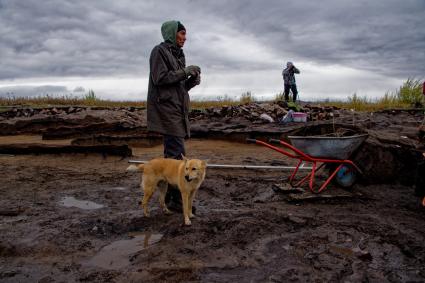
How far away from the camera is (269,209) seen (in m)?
5.69

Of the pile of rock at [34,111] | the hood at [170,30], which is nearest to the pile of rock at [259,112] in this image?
the pile of rock at [34,111]

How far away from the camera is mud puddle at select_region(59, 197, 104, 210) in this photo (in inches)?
241

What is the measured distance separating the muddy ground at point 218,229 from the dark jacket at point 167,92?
117 centimetres

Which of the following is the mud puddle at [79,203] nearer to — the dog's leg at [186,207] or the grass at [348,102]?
the dog's leg at [186,207]

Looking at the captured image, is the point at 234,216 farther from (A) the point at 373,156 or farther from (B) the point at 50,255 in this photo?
(A) the point at 373,156

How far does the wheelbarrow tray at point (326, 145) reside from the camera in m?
6.27

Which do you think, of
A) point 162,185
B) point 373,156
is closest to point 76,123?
point 162,185

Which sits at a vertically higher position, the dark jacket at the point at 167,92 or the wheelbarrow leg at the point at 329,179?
the dark jacket at the point at 167,92

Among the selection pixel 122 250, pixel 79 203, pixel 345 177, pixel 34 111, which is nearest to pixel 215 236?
pixel 122 250

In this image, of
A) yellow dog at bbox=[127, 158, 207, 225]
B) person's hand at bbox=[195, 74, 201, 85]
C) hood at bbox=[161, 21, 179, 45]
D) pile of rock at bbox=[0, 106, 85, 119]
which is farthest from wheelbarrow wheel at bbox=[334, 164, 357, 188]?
pile of rock at bbox=[0, 106, 85, 119]

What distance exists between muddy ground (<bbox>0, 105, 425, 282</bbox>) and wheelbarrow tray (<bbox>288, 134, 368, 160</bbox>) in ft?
1.89

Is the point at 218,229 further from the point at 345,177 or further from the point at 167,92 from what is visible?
the point at 345,177

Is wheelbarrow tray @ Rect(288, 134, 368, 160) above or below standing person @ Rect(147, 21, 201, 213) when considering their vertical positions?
below

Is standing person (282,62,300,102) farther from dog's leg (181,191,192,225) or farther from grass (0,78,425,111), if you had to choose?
dog's leg (181,191,192,225)
